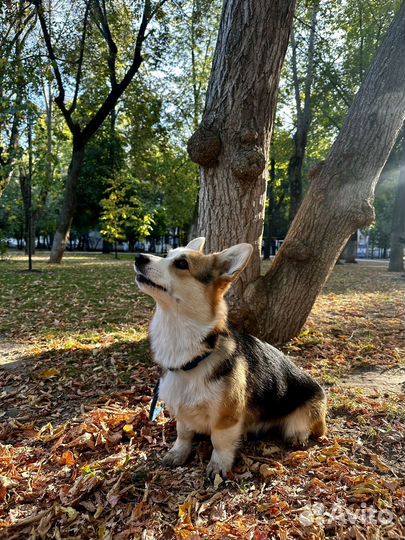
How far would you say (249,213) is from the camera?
4.63 m

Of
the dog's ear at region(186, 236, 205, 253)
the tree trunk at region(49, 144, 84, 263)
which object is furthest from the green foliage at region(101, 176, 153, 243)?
the dog's ear at region(186, 236, 205, 253)

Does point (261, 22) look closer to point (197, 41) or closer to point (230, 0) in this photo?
point (230, 0)

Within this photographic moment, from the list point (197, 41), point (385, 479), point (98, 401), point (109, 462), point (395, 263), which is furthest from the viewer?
point (197, 41)

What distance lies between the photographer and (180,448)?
9.32ft

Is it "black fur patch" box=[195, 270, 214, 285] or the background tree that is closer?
"black fur patch" box=[195, 270, 214, 285]

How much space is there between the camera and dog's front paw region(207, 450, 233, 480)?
8.55ft

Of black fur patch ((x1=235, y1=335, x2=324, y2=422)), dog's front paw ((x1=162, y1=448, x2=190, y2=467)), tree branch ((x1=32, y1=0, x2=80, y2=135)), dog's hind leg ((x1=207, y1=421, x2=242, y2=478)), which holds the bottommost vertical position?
dog's front paw ((x1=162, y1=448, x2=190, y2=467))

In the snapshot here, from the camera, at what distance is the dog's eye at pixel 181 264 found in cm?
264

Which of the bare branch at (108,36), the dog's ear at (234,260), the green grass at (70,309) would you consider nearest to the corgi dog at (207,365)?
the dog's ear at (234,260)

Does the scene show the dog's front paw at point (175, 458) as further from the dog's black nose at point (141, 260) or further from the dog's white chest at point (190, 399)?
the dog's black nose at point (141, 260)

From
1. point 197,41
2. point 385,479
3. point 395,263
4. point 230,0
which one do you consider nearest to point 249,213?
point 230,0

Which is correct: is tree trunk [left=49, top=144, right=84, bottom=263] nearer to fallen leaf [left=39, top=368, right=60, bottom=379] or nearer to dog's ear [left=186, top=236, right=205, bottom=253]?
fallen leaf [left=39, top=368, right=60, bottom=379]

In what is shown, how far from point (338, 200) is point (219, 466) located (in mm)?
3641

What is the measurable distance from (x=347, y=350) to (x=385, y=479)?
288 cm
